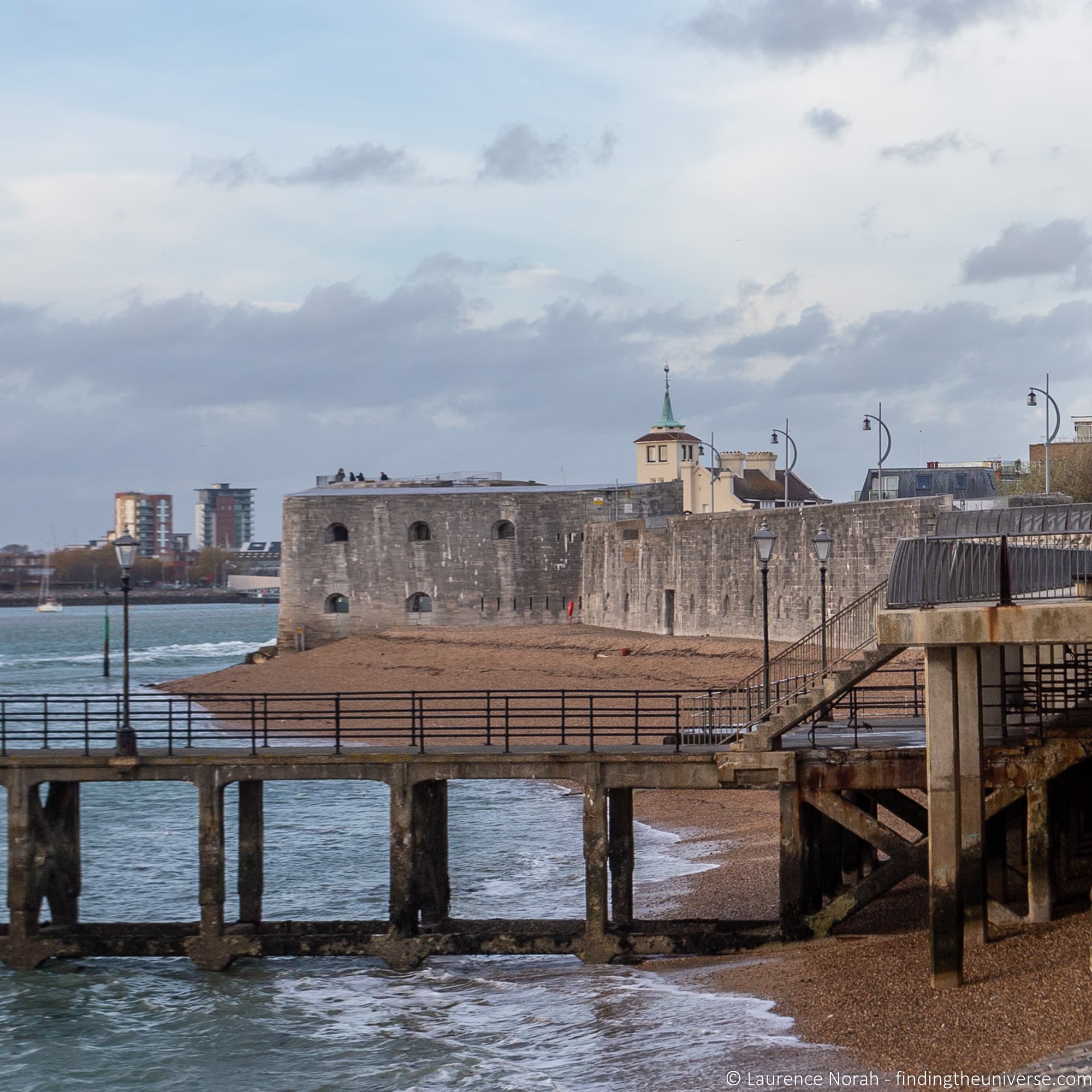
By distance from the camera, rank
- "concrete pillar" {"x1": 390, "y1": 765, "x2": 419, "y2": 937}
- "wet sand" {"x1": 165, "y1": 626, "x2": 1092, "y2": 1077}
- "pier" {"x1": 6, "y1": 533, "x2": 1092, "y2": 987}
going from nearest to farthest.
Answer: "wet sand" {"x1": 165, "y1": 626, "x2": 1092, "y2": 1077} < "pier" {"x1": 6, "y1": 533, "x2": 1092, "y2": 987} < "concrete pillar" {"x1": 390, "y1": 765, "x2": 419, "y2": 937}

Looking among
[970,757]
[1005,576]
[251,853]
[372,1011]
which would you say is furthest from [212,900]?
[1005,576]

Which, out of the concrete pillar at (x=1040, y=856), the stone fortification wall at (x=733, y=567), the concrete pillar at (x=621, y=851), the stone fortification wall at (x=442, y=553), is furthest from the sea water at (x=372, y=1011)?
the stone fortification wall at (x=442, y=553)

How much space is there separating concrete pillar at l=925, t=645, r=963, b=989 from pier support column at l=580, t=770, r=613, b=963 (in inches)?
206

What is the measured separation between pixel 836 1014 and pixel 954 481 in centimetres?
5029

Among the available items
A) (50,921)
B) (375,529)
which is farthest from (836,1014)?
(375,529)

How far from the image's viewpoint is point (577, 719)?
43875 mm

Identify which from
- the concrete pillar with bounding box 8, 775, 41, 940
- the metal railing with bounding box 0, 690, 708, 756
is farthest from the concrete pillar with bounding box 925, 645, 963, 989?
the concrete pillar with bounding box 8, 775, 41, 940

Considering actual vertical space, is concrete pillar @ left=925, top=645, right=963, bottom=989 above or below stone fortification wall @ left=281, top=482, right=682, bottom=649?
below

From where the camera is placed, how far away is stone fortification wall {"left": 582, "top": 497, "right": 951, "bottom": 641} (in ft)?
146

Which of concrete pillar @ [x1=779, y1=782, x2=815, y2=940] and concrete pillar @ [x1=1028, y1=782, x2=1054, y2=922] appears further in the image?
concrete pillar @ [x1=779, y1=782, x2=815, y2=940]

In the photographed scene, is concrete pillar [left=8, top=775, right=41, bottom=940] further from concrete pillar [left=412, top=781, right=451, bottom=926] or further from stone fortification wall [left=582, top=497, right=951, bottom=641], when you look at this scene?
stone fortification wall [left=582, top=497, right=951, bottom=641]

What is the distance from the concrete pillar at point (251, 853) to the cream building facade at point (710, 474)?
53.6m

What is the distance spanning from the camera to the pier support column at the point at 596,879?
2102 centimetres

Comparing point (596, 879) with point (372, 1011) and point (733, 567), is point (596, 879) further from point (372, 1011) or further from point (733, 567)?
point (733, 567)
